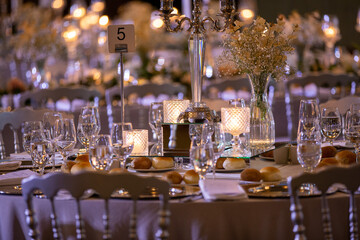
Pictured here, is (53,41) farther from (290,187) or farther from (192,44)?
(290,187)

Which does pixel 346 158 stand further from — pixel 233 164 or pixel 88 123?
pixel 88 123

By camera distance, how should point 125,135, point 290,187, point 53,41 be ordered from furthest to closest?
1. point 53,41
2. point 125,135
3. point 290,187

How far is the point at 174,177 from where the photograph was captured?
1.97 metres

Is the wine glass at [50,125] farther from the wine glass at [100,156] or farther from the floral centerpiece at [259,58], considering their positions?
the floral centerpiece at [259,58]

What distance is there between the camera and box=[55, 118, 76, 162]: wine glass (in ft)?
7.68

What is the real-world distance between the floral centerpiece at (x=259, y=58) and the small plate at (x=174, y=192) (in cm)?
67

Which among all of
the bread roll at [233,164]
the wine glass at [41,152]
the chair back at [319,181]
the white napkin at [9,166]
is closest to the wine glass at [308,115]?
the bread roll at [233,164]

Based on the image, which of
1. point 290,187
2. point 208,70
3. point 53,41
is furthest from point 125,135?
point 53,41

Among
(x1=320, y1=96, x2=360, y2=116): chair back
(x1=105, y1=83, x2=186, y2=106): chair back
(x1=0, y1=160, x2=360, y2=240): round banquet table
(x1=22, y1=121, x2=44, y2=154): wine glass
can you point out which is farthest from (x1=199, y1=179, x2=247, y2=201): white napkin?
(x1=105, y1=83, x2=186, y2=106): chair back

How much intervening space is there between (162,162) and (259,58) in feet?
2.05

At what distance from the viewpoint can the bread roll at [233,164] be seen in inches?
85.5

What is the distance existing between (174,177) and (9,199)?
1.84 feet


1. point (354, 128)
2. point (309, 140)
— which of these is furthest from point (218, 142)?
point (354, 128)

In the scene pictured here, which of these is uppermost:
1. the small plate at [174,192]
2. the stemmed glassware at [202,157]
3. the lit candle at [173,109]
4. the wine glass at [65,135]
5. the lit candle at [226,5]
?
the lit candle at [226,5]
